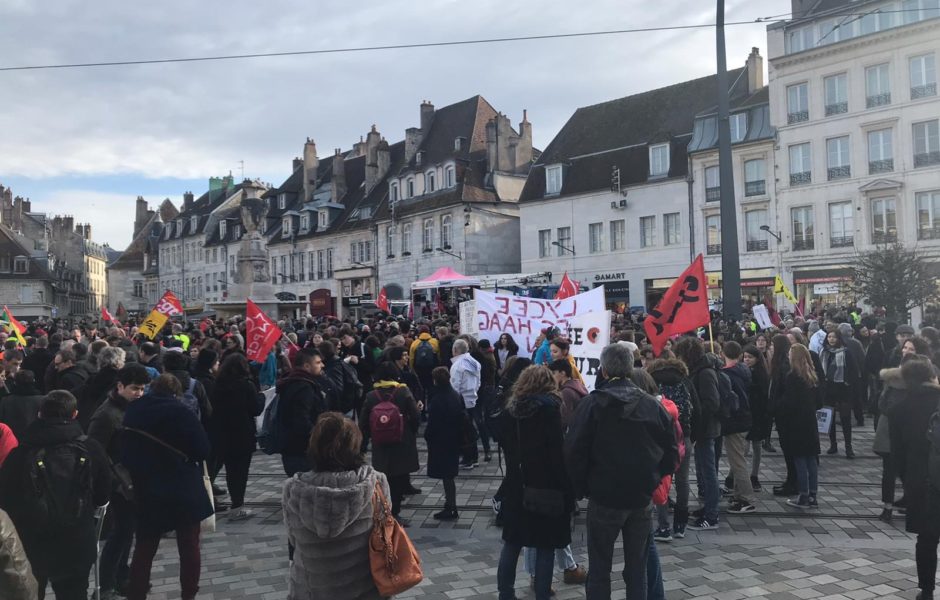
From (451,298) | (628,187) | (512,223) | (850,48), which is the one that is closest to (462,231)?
(512,223)

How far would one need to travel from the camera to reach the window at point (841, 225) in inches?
1198

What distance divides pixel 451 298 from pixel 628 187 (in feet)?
42.0

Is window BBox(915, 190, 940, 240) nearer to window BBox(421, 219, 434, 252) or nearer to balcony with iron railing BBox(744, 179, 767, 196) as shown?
balcony with iron railing BBox(744, 179, 767, 196)

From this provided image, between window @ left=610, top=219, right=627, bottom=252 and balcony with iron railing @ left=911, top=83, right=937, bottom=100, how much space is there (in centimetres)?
1310

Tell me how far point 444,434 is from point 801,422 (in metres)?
3.74

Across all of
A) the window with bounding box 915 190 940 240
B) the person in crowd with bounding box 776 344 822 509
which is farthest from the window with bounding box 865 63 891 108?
the person in crowd with bounding box 776 344 822 509

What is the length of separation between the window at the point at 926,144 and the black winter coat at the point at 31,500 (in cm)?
3237

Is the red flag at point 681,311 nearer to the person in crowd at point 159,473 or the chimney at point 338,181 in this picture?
the person in crowd at point 159,473

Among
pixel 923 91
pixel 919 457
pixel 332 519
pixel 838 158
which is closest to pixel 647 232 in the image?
pixel 838 158

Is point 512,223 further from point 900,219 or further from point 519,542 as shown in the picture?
point 519,542

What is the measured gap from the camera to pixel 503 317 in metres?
11.8

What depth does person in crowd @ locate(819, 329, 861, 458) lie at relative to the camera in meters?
10.1

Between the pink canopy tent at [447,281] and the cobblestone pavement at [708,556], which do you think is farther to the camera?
the pink canopy tent at [447,281]

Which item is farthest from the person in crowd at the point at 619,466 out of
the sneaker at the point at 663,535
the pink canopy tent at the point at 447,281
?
the pink canopy tent at the point at 447,281
